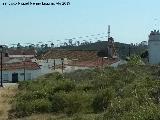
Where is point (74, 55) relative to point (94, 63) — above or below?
above

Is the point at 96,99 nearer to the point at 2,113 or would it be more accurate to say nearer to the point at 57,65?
the point at 2,113

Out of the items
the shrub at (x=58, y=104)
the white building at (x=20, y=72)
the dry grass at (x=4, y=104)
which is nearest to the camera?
the shrub at (x=58, y=104)

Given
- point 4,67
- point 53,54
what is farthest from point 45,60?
point 4,67

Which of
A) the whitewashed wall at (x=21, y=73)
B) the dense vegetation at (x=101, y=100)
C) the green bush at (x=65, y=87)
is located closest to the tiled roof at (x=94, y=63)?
the whitewashed wall at (x=21, y=73)

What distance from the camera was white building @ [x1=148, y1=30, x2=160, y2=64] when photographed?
194 feet

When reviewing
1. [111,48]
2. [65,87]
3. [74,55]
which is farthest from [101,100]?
[74,55]

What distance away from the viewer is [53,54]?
79.9 metres

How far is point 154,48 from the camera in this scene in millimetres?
60094

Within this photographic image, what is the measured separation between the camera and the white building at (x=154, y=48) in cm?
5906

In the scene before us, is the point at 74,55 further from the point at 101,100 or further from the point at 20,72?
the point at 101,100

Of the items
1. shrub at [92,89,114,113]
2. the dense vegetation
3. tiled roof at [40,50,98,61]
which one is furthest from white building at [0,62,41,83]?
shrub at [92,89,114,113]

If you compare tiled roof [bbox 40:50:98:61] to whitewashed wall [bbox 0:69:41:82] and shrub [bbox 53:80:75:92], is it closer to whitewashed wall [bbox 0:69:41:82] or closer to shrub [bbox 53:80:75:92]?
whitewashed wall [bbox 0:69:41:82]

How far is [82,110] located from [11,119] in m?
3.89

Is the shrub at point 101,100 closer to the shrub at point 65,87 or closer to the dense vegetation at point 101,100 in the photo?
the dense vegetation at point 101,100
